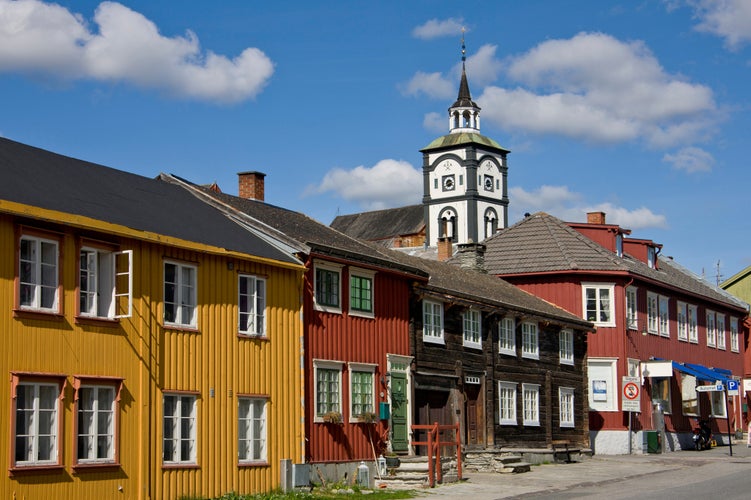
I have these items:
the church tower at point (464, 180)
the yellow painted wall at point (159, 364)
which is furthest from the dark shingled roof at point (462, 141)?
the yellow painted wall at point (159, 364)

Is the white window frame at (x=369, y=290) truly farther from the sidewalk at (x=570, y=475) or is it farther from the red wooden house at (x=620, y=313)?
the red wooden house at (x=620, y=313)

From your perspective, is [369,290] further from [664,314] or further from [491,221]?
[491,221]

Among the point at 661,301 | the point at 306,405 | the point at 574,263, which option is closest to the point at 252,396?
the point at 306,405

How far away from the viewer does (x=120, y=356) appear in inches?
806

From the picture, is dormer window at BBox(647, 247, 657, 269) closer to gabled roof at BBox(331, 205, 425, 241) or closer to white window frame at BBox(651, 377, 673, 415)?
white window frame at BBox(651, 377, 673, 415)

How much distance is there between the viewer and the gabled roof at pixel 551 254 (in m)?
43.6

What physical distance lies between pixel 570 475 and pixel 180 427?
13.1 m

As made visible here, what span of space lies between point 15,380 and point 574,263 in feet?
95.1

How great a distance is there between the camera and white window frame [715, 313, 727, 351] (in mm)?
54656

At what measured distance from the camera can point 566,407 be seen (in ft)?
129

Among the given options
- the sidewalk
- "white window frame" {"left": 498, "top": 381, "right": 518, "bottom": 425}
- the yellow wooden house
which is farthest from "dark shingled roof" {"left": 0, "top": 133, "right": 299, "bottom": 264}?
"white window frame" {"left": 498, "top": 381, "right": 518, "bottom": 425}

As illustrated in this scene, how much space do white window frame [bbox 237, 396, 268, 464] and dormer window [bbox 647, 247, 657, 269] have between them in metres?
29.0

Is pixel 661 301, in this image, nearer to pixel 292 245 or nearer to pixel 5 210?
pixel 292 245

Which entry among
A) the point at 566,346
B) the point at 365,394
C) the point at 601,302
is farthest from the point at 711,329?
the point at 365,394
